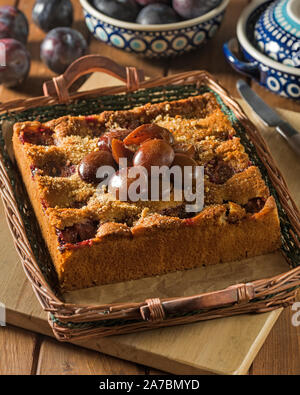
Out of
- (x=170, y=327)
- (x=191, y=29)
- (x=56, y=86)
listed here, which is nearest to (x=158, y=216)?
(x=170, y=327)

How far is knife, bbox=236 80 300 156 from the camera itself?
6.90ft

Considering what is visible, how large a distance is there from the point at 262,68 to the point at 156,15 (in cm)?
50

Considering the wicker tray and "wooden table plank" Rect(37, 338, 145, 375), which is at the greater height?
the wicker tray

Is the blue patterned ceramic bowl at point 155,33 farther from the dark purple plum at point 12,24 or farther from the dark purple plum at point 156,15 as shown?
the dark purple plum at point 12,24

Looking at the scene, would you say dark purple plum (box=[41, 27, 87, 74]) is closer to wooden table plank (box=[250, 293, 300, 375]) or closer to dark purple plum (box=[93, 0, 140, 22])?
dark purple plum (box=[93, 0, 140, 22])

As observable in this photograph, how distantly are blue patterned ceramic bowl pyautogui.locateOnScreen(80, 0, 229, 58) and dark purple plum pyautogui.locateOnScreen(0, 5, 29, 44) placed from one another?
0.32m

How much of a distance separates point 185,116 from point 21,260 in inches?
29.8

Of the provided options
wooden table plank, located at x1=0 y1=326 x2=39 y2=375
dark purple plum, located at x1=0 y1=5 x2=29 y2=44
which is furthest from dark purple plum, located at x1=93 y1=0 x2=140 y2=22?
wooden table plank, located at x1=0 y1=326 x2=39 y2=375

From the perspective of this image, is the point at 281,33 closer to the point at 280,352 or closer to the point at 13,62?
the point at 13,62

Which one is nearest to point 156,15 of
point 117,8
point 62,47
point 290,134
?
point 117,8

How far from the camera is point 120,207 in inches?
64.7

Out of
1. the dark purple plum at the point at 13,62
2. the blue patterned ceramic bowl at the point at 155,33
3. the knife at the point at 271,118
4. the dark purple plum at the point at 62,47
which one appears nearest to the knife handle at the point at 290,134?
the knife at the point at 271,118

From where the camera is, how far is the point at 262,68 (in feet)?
7.88

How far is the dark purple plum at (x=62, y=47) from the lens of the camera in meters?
2.54
